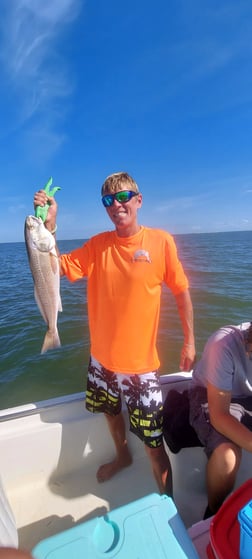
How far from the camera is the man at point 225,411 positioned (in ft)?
5.88

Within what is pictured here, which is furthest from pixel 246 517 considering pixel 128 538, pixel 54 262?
pixel 54 262

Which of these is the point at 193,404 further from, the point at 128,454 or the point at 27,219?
the point at 27,219

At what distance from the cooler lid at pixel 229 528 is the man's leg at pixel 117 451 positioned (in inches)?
43.8

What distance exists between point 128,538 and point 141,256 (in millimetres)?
1474

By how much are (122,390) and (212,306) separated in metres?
8.07

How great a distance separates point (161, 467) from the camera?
2082 millimetres

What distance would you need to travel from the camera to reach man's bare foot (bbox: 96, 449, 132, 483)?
240 centimetres

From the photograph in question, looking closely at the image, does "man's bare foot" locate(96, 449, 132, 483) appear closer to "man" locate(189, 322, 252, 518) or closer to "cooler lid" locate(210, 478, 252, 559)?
"man" locate(189, 322, 252, 518)

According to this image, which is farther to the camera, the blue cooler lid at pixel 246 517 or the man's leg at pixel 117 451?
the man's leg at pixel 117 451

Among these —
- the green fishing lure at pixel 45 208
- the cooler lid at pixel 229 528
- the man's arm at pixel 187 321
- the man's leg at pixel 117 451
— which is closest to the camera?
the cooler lid at pixel 229 528

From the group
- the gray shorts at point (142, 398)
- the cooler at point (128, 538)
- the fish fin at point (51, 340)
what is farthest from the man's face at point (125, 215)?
the cooler at point (128, 538)

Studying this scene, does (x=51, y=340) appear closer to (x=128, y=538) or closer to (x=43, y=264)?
(x=43, y=264)

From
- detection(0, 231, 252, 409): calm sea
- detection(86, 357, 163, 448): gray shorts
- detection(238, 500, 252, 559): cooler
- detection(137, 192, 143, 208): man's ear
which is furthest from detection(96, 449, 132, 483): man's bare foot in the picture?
detection(0, 231, 252, 409): calm sea

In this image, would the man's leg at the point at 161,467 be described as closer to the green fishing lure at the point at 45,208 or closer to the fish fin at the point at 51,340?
the fish fin at the point at 51,340
